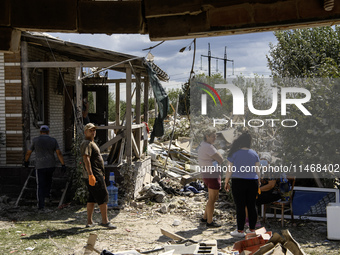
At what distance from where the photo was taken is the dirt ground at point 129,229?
6700 millimetres

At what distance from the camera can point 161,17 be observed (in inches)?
127

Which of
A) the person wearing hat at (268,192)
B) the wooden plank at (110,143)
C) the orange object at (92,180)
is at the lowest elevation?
the person wearing hat at (268,192)

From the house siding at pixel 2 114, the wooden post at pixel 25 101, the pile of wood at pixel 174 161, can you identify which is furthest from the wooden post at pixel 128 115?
the pile of wood at pixel 174 161

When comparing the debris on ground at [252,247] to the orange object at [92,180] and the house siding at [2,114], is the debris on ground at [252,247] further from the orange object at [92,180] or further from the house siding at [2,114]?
the house siding at [2,114]

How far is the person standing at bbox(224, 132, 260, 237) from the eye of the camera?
6844 millimetres

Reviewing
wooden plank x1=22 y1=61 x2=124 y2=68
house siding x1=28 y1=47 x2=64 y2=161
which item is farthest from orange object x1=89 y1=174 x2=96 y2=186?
house siding x1=28 y1=47 x2=64 y2=161

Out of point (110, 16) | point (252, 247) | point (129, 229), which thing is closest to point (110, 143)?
point (129, 229)

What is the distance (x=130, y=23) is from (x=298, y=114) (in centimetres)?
Result: 639

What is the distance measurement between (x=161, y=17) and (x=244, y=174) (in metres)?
4.17

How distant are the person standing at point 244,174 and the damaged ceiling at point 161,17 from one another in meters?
4.00

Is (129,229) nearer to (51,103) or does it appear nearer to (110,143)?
(110,143)

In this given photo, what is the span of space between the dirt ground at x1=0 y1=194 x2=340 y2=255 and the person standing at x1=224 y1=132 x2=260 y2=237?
0.65 metres

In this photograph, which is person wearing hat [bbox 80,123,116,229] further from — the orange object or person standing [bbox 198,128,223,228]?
person standing [bbox 198,128,223,228]

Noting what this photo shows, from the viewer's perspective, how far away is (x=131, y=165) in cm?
998
